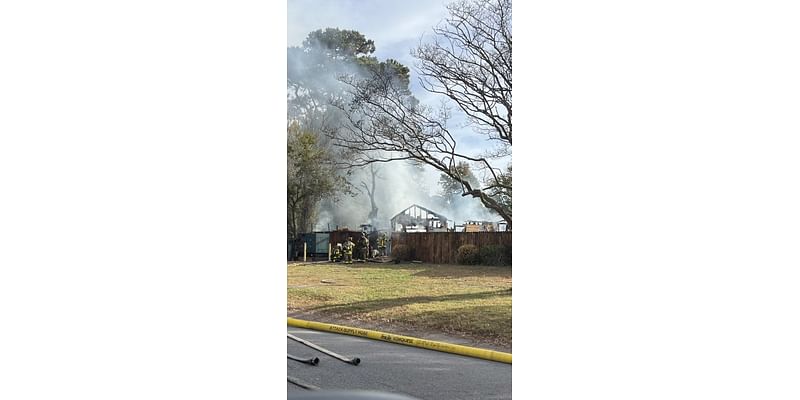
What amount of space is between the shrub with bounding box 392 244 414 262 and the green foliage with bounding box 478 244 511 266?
30cm

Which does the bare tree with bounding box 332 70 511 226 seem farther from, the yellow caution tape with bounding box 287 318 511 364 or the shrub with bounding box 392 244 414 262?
the yellow caution tape with bounding box 287 318 511 364

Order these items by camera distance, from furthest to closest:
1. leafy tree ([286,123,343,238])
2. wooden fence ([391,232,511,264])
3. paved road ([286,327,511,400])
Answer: leafy tree ([286,123,343,238])
wooden fence ([391,232,511,264])
paved road ([286,327,511,400])

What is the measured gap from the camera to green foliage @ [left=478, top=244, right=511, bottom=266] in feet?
10.00

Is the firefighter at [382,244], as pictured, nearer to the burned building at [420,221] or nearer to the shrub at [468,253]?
the burned building at [420,221]

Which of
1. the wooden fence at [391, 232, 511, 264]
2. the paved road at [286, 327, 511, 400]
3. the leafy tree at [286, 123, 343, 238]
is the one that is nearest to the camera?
the paved road at [286, 327, 511, 400]

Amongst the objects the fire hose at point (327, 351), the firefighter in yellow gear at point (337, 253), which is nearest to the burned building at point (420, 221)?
the firefighter in yellow gear at point (337, 253)

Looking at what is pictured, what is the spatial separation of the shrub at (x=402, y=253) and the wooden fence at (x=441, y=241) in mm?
15

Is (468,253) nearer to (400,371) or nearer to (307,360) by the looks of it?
(400,371)

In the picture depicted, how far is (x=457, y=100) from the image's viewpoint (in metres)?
3.13

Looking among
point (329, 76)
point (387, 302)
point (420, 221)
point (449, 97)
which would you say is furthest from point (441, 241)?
point (329, 76)

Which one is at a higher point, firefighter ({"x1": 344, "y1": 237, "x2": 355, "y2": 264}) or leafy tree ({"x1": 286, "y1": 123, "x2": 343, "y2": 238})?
leafy tree ({"x1": 286, "y1": 123, "x2": 343, "y2": 238})

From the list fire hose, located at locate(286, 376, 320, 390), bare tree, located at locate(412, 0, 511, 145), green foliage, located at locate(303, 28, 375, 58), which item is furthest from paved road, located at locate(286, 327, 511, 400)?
green foliage, located at locate(303, 28, 375, 58)
